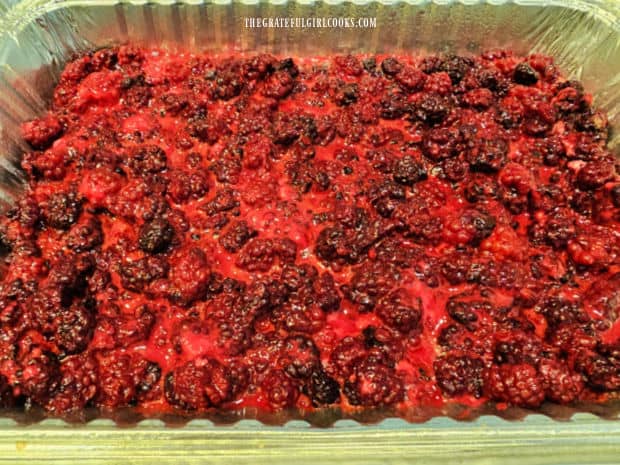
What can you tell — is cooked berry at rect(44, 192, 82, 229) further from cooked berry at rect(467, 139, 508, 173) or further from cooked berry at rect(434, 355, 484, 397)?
cooked berry at rect(467, 139, 508, 173)

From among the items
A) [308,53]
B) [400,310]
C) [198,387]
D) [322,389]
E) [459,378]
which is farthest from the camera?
[308,53]

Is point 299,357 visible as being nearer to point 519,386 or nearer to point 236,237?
point 236,237

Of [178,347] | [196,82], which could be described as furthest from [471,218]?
[196,82]

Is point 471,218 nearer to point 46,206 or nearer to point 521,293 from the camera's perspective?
point 521,293

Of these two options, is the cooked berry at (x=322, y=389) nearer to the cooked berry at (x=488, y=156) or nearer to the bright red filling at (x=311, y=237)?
the bright red filling at (x=311, y=237)

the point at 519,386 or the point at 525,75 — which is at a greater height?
the point at 525,75

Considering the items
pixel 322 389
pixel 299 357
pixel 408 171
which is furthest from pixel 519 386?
pixel 408 171
